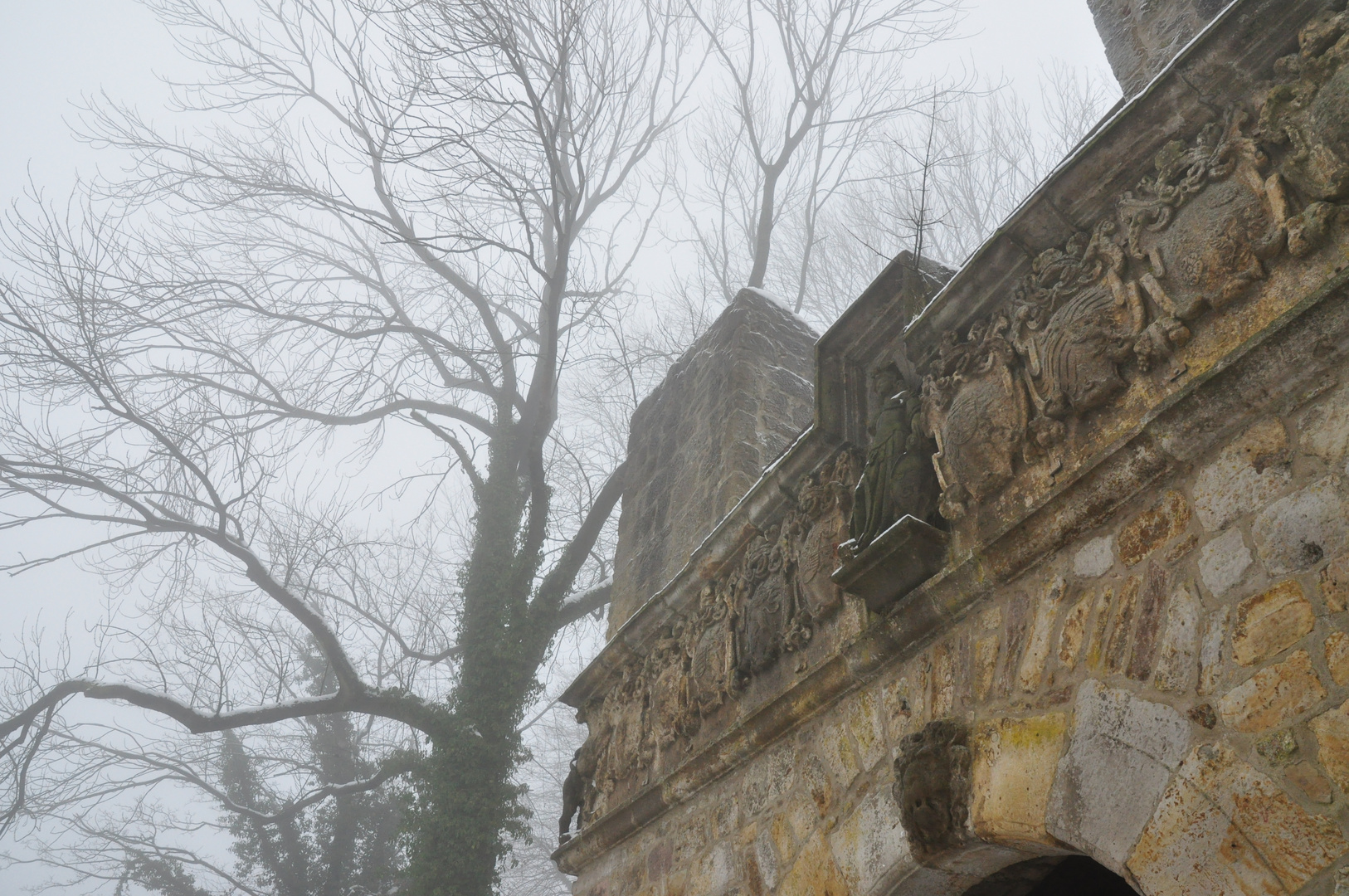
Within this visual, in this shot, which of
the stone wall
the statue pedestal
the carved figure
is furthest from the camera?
the stone wall

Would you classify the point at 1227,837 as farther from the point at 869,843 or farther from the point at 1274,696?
the point at 869,843

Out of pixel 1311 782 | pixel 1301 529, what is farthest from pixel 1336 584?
pixel 1311 782

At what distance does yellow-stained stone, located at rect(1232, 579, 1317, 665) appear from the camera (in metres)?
1.69

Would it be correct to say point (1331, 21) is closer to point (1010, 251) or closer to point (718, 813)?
point (1010, 251)

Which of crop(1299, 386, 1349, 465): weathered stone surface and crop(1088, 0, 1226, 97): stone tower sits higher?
crop(1088, 0, 1226, 97): stone tower

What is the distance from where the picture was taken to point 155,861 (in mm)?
13680

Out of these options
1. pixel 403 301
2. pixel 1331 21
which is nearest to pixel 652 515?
pixel 1331 21

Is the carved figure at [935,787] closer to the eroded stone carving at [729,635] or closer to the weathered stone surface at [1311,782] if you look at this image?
the eroded stone carving at [729,635]

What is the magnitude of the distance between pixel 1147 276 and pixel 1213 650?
81 cm

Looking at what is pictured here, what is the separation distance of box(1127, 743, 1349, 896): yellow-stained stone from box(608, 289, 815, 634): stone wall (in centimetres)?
272

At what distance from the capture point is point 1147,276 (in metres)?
2.09

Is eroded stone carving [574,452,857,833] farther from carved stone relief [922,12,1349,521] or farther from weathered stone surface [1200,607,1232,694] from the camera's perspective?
weathered stone surface [1200,607,1232,694]

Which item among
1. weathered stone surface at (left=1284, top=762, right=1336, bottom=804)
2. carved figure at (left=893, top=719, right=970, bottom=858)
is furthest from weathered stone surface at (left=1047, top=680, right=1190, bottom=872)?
carved figure at (left=893, top=719, right=970, bottom=858)

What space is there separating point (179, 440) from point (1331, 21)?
8.87 metres
